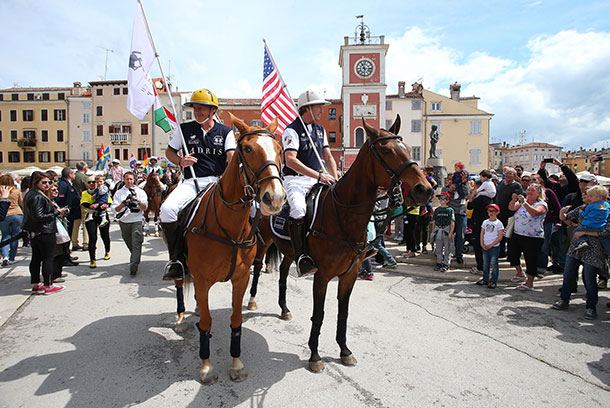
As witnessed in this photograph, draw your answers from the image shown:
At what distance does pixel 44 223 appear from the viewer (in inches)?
223

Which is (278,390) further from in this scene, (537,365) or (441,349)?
(537,365)

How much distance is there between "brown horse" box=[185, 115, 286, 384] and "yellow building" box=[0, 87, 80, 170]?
56164mm

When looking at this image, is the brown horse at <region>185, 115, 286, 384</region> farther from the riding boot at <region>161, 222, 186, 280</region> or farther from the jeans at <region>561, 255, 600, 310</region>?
the jeans at <region>561, 255, 600, 310</region>

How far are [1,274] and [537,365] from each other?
9.56 meters

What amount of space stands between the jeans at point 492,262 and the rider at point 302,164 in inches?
154

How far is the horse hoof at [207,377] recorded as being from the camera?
3332 millimetres

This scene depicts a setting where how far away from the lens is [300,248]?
12.8 feet

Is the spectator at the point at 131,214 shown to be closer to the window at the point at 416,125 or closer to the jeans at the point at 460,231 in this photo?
the jeans at the point at 460,231

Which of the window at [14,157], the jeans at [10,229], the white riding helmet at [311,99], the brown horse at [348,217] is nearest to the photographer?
the brown horse at [348,217]

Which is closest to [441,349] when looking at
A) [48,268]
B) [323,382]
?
[323,382]

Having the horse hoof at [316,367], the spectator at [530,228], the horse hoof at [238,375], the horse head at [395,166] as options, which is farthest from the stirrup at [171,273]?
the spectator at [530,228]

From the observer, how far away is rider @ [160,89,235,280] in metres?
3.90

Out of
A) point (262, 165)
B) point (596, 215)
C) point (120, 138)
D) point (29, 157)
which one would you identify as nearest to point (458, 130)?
point (596, 215)

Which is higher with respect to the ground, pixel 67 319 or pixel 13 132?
pixel 13 132
